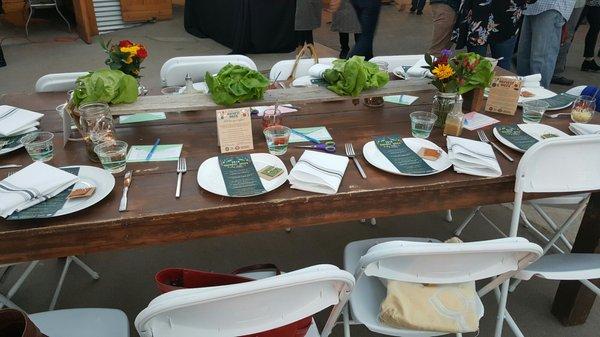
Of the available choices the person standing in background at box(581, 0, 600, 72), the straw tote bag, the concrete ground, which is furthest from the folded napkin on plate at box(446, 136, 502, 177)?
the person standing in background at box(581, 0, 600, 72)

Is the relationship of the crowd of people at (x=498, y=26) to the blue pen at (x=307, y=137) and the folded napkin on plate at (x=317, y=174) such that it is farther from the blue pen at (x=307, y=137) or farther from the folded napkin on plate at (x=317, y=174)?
the folded napkin on plate at (x=317, y=174)

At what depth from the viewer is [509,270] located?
3.36ft

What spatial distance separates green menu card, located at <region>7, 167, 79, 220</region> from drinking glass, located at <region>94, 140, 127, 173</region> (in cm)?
12

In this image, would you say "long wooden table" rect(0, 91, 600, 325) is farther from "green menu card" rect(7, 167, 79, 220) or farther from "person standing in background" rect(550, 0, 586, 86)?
"person standing in background" rect(550, 0, 586, 86)

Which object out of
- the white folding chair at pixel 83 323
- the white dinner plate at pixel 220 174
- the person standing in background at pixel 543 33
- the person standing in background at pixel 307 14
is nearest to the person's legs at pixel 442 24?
the person standing in background at pixel 543 33

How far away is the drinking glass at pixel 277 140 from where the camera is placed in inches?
52.1

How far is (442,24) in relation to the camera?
10.5ft

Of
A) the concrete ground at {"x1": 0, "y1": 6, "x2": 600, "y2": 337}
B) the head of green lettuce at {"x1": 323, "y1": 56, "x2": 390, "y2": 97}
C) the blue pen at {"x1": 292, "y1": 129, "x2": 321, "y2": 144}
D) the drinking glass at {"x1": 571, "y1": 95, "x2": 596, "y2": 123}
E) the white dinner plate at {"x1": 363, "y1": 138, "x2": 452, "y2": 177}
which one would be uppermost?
the head of green lettuce at {"x1": 323, "y1": 56, "x2": 390, "y2": 97}

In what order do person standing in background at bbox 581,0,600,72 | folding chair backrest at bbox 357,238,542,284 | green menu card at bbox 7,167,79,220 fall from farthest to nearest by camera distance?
person standing in background at bbox 581,0,600,72 < green menu card at bbox 7,167,79,220 < folding chair backrest at bbox 357,238,542,284

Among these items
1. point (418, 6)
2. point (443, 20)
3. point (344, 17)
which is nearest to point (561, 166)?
point (443, 20)

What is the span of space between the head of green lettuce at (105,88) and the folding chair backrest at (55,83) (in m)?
0.61

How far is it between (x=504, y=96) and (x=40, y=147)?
1668 mm

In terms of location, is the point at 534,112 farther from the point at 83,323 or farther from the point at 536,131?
the point at 83,323

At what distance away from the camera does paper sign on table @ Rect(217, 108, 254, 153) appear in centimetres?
130
